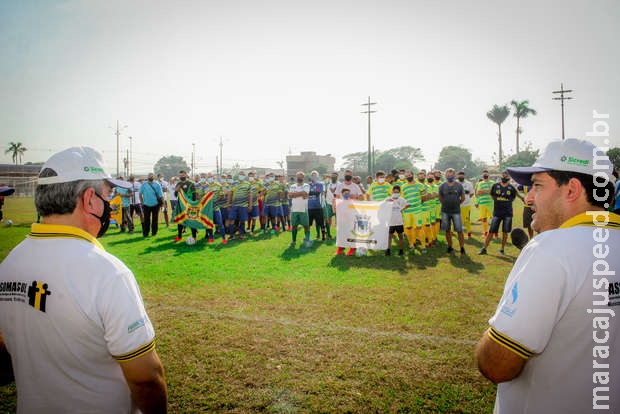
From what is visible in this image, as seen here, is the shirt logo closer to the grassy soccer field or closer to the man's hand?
the man's hand

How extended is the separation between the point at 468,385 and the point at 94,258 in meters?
3.80

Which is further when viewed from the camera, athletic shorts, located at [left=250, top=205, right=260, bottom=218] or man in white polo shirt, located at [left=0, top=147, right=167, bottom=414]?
athletic shorts, located at [left=250, top=205, right=260, bottom=218]

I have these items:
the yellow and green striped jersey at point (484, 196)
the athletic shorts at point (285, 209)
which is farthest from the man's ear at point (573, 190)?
the athletic shorts at point (285, 209)

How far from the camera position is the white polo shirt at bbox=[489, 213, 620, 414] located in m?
1.28

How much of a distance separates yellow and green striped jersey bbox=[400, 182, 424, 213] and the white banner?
1.03 meters

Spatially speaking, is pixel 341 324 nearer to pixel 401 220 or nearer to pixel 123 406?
pixel 123 406

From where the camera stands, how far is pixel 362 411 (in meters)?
2.88

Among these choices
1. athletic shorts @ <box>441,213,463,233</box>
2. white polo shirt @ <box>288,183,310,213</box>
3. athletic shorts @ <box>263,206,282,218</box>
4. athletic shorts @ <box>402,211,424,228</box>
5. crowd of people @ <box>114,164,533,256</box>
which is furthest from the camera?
athletic shorts @ <box>263,206,282,218</box>

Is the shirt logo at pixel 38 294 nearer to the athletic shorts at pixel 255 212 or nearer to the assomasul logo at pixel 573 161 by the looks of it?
the assomasul logo at pixel 573 161

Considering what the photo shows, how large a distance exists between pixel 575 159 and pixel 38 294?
283cm

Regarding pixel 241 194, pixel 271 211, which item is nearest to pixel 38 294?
pixel 241 194

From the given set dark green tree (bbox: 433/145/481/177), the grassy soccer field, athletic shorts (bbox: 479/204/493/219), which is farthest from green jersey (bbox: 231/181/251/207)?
dark green tree (bbox: 433/145/481/177)

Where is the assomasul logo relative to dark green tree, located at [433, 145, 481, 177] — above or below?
below

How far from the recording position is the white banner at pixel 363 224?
902 centimetres
